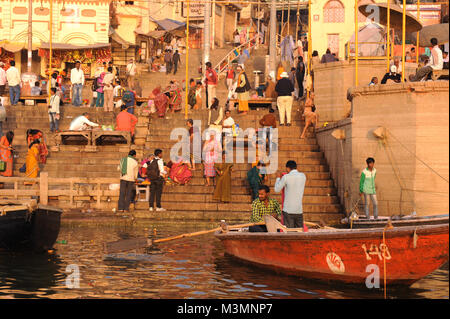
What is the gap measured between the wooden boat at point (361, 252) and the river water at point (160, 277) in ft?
0.67

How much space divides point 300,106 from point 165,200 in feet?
23.5

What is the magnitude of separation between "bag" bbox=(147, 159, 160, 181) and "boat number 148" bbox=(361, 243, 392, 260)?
860 cm

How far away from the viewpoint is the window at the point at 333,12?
44.7m

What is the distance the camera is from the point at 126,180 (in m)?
19.7

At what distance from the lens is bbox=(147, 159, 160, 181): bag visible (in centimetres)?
1961

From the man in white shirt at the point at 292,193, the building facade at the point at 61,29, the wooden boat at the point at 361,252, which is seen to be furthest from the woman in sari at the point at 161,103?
the building facade at the point at 61,29

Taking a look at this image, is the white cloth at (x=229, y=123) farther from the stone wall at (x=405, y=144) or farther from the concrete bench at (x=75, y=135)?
the stone wall at (x=405, y=144)

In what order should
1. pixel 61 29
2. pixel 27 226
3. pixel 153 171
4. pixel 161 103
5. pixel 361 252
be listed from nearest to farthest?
pixel 361 252
pixel 27 226
pixel 153 171
pixel 161 103
pixel 61 29

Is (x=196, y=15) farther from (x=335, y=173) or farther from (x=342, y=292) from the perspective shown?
(x=342, y=292)

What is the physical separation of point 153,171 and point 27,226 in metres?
5.22

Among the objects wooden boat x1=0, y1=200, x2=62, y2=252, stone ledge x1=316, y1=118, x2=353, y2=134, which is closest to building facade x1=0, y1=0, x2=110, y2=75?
stone ledge x1=316, y1=118, x2=353, y2=134

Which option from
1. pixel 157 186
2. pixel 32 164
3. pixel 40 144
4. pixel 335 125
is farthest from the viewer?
pixel 40 144

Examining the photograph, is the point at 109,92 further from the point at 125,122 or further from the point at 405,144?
the point at 405,144

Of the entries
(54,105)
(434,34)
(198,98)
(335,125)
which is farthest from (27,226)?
(434,34)
